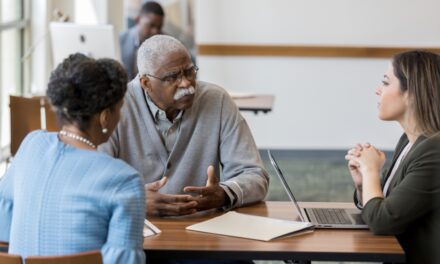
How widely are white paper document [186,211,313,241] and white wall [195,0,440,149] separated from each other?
17.6 feet

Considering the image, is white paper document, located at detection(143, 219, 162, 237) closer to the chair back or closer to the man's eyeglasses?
the man's eyeglasses

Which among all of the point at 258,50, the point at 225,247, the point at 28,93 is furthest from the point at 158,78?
the point at 258,50

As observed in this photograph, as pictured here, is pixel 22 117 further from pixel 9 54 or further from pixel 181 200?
pixel 9 54

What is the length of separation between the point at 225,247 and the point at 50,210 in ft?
1.65

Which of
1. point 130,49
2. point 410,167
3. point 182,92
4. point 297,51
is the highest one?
point 182,92

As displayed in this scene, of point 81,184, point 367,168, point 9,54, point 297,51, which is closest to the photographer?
point 81,184

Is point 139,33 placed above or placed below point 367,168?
below

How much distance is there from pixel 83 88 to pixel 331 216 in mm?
993

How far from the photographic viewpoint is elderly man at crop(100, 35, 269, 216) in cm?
292

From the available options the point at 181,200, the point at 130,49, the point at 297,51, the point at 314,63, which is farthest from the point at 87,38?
the point at 181,200

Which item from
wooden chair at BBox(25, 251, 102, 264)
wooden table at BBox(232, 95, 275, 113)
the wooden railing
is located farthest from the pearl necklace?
the wooden railing

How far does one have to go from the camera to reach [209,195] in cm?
272

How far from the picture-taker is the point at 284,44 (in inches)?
312

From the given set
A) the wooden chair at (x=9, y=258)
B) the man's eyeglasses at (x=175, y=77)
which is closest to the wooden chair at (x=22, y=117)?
the man's eyeglasses at (x=175, y=77)
